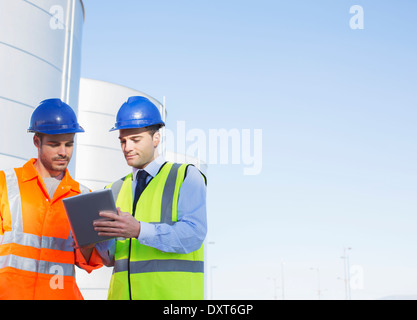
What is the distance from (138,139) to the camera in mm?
3383

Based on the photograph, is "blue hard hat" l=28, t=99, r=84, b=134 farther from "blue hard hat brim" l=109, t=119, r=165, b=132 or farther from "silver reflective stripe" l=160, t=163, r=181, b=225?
"silver reflective stripe" l=160, t=163, r=181, b=225

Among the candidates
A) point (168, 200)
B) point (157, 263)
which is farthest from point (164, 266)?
point (168, 200)

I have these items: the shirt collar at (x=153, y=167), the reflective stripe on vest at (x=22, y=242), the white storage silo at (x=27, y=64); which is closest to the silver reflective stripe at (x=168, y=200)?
the shirt collar at (x=153, y=167)

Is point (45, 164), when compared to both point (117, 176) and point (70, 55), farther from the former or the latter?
point (117, 176)

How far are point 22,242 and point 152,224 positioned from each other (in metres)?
0.98

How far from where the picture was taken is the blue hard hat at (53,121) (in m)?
3.46

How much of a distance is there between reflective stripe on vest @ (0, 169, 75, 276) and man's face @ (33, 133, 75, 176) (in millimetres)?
268

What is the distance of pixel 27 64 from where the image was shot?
7.89 m

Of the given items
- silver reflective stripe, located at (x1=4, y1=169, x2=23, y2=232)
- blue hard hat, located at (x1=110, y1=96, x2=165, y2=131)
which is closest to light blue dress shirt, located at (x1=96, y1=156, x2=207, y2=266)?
blue hard hat, located at (x1=110, y1=96, x2=165, y2=131)

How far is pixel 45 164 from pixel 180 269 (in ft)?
4.28

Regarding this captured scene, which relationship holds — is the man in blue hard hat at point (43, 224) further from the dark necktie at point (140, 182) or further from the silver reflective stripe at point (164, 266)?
the dark necktie at point (140, 182)
